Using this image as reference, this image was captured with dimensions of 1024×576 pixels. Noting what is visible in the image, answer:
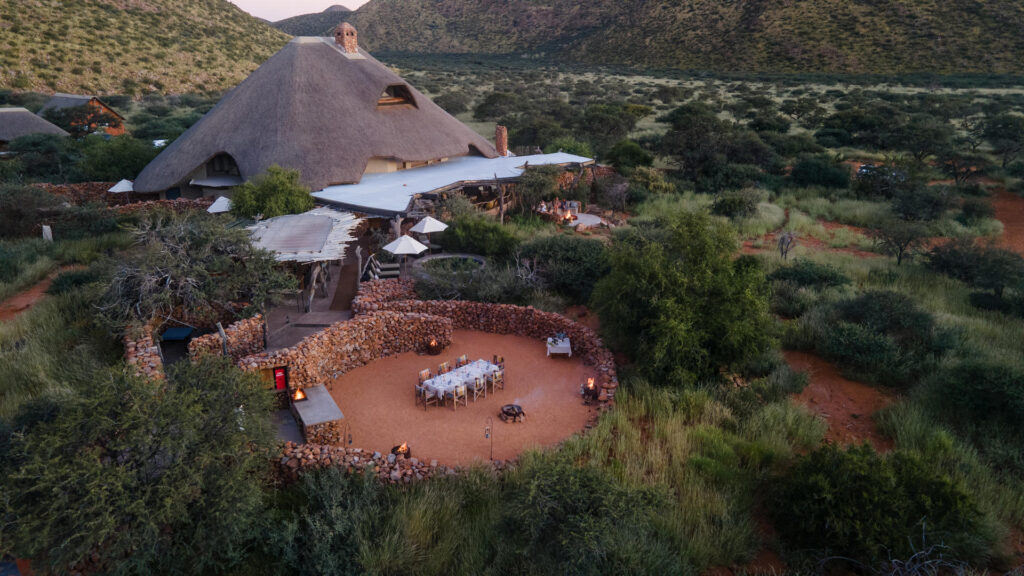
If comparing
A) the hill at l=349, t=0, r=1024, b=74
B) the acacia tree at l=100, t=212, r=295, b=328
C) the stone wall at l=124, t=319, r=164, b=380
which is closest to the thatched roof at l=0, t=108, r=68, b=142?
the acacia tree at l=100, t=212, r=295, b=328

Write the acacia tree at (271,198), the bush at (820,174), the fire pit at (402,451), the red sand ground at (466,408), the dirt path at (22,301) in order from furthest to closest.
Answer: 1. the bush at (820,174)
2. the acacia tree at (271,198)
3. the dirt path at (22,301)
4. the red sand ground at (466,408)
5. the fire pit at (402,451)

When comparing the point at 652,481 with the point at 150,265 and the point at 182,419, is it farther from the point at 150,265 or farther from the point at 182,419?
the point at 150,265

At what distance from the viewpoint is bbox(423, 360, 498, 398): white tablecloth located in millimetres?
11141

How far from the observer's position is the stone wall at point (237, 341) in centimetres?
1134

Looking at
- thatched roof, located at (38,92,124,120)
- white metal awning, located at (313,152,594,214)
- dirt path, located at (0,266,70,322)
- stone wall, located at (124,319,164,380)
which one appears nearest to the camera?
stone wall, located at (124,319,164,380)

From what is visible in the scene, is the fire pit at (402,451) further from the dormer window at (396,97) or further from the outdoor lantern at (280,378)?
the dormer window at (396,97)

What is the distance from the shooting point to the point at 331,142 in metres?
22.1

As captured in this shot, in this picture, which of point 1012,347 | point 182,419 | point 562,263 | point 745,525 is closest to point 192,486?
point 182,419

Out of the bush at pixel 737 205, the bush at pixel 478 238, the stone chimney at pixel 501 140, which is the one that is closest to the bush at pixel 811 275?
the bush at pixel 737 205

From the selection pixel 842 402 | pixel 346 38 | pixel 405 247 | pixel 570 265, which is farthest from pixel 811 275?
pixel 346 38

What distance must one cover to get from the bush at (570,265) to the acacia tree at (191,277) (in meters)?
7.01

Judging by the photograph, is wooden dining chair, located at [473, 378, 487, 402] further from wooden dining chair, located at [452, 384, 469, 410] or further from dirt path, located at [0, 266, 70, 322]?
dirt path, located at [0, 266, 70, 322]

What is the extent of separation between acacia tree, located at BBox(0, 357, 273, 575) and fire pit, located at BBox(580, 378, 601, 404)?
A: 619 centimetres

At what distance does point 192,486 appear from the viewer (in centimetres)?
659
